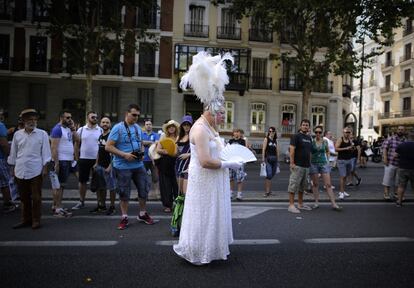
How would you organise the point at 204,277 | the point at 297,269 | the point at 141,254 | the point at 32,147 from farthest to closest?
the point at 32,147 → the point at 141,254 → the point at 297,269 → the point at 204,277

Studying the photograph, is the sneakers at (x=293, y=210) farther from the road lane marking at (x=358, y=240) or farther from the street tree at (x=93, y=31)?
the street tree at (x=93, y=31)

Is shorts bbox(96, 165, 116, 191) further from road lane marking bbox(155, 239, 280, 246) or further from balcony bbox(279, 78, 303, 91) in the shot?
balcony bbox(279, 78, 303, 91)

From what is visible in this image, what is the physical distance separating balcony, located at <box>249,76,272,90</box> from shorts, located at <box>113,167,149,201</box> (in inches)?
1050

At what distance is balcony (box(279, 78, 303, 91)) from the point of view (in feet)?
108

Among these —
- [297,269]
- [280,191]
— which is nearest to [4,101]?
[280,191]

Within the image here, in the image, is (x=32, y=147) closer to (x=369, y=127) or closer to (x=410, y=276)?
(x=410, y=276)

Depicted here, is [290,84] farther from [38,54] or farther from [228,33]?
[38,54]

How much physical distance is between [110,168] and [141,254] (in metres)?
3.02

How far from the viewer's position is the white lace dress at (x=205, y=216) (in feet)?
15.2

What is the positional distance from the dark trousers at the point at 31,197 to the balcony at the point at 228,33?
2726 cm

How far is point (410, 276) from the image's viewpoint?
4.51 meters

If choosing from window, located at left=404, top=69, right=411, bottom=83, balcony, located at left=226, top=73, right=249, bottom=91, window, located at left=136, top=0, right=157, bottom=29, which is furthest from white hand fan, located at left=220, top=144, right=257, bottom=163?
window, located at left=404, top=69, right=411, bottom=83

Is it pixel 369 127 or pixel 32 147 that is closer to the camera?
pixel 32 147

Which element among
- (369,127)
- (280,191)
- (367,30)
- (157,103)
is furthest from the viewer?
(369,127)
